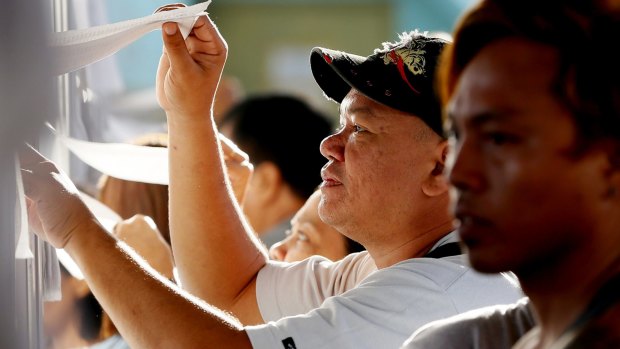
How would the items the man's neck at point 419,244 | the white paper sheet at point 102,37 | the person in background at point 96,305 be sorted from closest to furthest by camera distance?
the white paper sheet at point 102,37, the man's neck at point 419,244, the person in background at point 96,305

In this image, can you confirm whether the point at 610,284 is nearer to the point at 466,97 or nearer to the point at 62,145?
the point at 466,97

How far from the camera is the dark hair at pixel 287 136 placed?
13.6ft

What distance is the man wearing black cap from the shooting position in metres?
1.83

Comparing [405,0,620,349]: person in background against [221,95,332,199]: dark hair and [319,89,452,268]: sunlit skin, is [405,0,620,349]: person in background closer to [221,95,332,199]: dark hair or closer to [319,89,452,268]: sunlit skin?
[319,89,452,268]: sunlit skin

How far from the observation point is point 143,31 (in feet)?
6.36

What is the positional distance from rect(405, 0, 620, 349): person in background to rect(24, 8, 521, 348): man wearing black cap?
71cm

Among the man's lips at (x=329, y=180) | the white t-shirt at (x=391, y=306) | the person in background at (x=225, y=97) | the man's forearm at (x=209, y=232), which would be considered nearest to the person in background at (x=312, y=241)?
the man's forearm at (x=209, y=232)

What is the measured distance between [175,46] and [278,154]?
217cm

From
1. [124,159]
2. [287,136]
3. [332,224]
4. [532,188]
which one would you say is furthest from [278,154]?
[532,188]

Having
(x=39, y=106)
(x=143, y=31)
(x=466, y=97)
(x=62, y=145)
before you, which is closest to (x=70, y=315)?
(x=62, y=145)

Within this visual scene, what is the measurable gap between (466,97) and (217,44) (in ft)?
3.23

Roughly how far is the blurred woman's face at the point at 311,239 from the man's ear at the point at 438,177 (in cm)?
77

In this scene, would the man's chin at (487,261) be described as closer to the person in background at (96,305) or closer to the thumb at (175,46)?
the thumb at (175,46)

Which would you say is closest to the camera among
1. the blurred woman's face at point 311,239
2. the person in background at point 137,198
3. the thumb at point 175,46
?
the thumb at point 175,46
